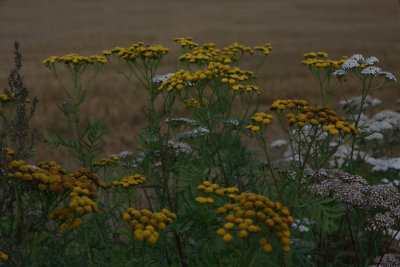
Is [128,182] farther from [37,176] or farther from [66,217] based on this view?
[37,176]

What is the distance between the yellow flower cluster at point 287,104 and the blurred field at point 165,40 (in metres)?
2.11

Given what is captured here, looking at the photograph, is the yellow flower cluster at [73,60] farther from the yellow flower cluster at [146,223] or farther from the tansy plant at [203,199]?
the yellow flower cluster at [146,223]

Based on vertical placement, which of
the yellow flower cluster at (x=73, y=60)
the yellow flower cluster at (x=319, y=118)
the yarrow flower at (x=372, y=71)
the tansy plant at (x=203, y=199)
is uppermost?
the yellow flower cluster at (x=73, y=60)

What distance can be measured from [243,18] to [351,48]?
56.4 feet

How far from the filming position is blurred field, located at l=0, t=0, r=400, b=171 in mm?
12086

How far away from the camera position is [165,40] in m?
22.1

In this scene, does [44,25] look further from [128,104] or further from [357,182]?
[357,182]

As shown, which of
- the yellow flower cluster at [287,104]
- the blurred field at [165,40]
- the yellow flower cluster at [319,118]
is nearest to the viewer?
the yellow flower cluster at [319,118]

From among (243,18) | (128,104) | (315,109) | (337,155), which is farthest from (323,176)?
(243,18)

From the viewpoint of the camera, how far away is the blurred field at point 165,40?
39.7 feet

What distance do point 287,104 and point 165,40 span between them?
19.9m

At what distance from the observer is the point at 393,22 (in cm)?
3109

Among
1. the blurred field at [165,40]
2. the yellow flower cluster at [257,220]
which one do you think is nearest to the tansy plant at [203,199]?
the yellow flower cluster at [257,220]

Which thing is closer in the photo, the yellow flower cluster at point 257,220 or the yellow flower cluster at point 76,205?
the yellow flower cluster at point 257,220
